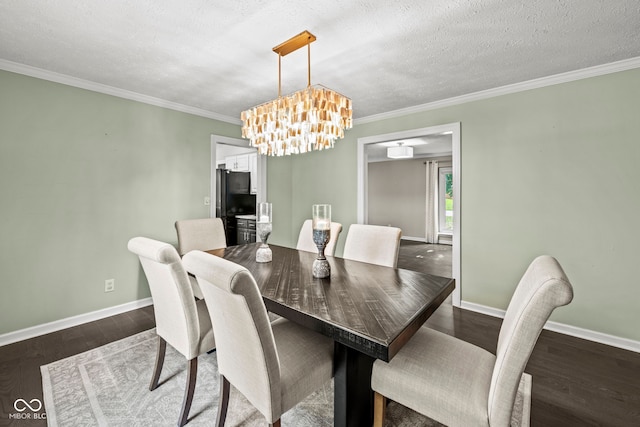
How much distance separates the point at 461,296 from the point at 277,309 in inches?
103

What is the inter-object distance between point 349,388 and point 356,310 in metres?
0.39

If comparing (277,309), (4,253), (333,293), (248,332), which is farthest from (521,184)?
(4,253)

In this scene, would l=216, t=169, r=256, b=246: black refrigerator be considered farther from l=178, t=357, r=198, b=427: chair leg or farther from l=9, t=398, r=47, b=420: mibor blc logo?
l=178, t=357, r=198, b=427: chair leg

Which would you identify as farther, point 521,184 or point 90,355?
point 521,184

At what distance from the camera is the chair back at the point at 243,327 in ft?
3.30

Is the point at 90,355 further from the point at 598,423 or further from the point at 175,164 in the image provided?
the point at 598,423

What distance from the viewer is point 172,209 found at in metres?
3.45

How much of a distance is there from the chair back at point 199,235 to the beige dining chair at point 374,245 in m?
1.43

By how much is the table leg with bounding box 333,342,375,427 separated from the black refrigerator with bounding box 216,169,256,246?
12.6ft

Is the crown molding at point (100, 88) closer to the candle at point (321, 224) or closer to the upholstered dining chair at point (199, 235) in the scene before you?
the upholstered dining chair at point (199, 235)

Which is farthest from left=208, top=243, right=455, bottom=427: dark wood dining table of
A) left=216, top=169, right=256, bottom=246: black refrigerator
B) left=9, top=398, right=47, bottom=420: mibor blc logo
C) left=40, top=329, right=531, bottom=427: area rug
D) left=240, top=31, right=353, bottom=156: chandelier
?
left=216, top=169, right=256, bottom=246: black refrigerator

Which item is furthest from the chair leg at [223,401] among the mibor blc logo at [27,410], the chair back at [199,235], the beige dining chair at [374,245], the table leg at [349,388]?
the chair back at [199,235]

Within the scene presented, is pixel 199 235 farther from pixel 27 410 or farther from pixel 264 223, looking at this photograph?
pixel 27 410

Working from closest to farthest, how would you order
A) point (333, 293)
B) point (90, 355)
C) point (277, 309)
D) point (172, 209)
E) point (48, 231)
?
point (277, 309)
point (333, 293)
point (90, 355)
point (48, 231)
point (172, 209)
